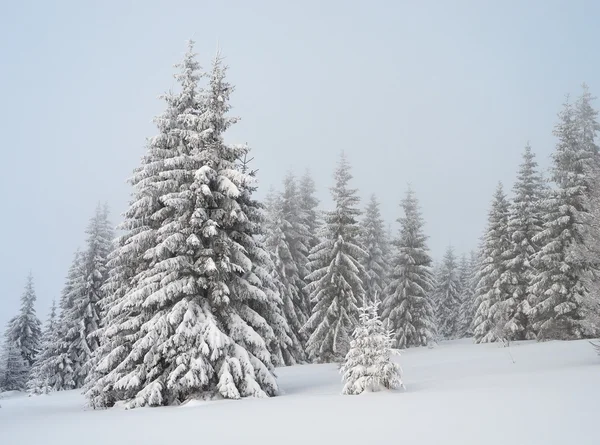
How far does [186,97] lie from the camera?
66.1 feet

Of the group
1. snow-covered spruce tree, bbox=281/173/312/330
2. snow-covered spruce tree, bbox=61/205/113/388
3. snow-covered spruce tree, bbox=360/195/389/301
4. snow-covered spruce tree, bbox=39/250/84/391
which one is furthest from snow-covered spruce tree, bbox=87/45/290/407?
snow-covered spruce tree, bbox=360/195/389/301

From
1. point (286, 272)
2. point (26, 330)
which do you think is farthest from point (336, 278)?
point (26, 330)

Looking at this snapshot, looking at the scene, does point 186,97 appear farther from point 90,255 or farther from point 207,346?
point 90,255

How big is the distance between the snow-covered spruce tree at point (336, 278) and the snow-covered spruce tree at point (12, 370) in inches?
1280

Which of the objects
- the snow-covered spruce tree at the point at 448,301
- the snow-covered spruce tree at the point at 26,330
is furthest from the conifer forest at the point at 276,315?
the snow-covered spruce tree at the point at 448,301

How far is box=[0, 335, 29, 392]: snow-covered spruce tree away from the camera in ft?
156

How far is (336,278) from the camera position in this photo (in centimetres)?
3525

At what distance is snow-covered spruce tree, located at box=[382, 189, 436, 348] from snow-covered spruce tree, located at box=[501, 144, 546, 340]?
717 centimetres

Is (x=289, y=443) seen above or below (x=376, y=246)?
below

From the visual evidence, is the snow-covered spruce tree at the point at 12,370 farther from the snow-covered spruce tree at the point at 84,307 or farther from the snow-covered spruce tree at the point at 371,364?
the snow-covered spruce tree at the point at 371,364

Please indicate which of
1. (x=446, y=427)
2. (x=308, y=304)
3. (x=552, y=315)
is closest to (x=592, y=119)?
(x=552, y=315)

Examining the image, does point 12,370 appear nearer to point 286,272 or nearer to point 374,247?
point 286,272

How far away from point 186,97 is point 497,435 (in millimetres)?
17328

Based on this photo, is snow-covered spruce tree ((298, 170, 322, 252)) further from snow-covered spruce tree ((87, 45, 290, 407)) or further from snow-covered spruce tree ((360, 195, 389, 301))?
snow-covered spruce tree ((87, 45, 290, 407))
